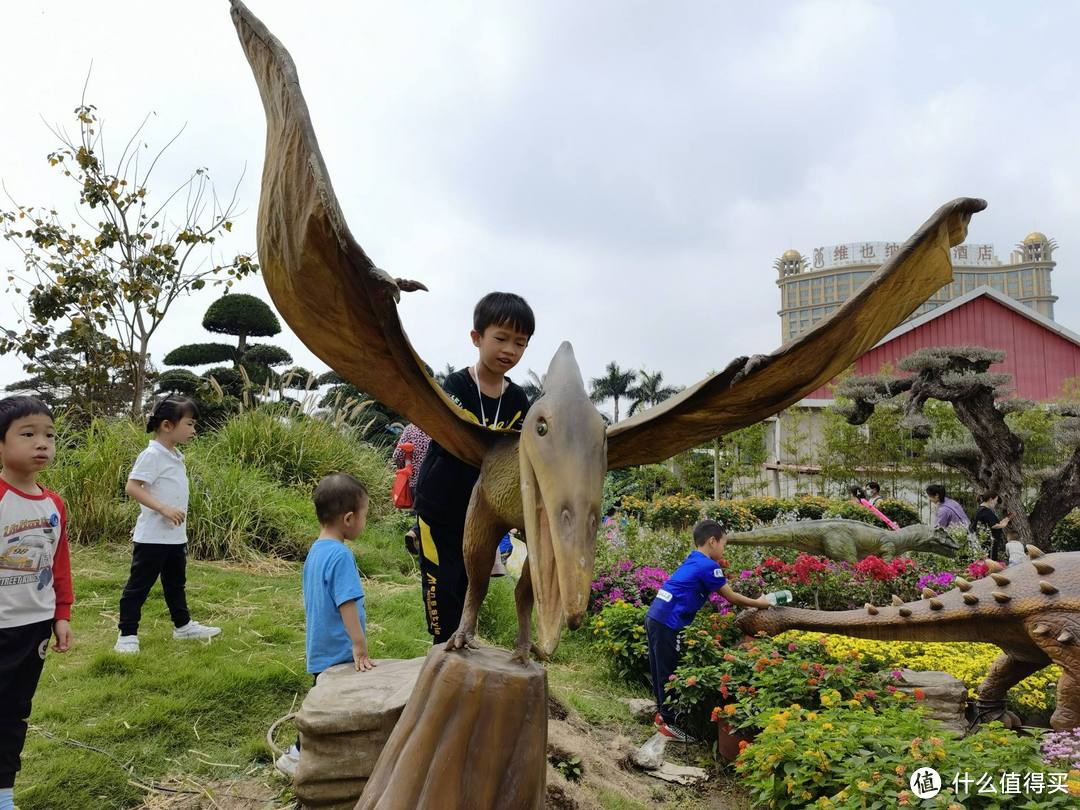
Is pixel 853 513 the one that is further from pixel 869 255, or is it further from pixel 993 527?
pixel 869 255

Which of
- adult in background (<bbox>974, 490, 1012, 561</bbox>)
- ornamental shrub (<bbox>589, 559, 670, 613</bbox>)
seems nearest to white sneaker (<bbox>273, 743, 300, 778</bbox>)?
ornamental shrub (<bbox>589, 559, 670, 613</bbox>)

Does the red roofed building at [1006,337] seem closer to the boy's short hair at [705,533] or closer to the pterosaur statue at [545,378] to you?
the boy's short hair at [705,533]

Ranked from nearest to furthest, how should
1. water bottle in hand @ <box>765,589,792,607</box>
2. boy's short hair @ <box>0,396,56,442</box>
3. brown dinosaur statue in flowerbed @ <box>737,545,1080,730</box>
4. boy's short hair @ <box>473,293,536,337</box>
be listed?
boy's short hair @ <box>473,293,536,337</box> → boy's short hair @ <box>0,396,56,442</box> → brown dinosaur statue in flowerbed @ <box>737,545,1080,730</box> → water bottle in hand @ <box>765,589,792,607</box>

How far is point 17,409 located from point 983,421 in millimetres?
11268

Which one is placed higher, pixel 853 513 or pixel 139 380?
pixel 139 380

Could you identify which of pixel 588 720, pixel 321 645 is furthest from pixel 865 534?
pixel 321 645

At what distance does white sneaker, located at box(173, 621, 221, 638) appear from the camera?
150 inches

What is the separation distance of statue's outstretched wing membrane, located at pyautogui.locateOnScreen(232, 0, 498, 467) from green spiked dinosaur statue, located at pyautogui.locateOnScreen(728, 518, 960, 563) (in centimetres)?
617

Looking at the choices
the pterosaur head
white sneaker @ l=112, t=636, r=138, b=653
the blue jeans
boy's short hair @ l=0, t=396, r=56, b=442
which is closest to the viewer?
the pterosaur head

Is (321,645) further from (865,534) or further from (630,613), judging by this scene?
(865,534)

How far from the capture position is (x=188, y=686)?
3211 mm

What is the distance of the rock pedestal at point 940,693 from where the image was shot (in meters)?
3.51

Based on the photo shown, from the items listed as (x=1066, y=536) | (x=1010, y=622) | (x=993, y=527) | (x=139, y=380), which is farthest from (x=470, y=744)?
(x=1066, y=536)

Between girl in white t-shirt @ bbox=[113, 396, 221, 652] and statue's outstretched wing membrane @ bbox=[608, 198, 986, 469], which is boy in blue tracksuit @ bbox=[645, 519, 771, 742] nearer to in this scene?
girl in white t-shirt @ bbox=[113, 396, 221, 652]
